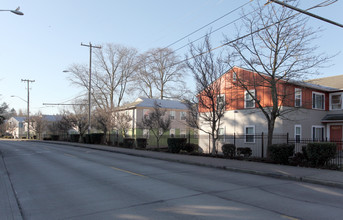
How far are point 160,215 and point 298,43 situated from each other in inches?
509

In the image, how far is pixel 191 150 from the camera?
22.7 meters

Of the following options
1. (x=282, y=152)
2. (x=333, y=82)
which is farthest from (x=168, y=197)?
(x=333, y=82)

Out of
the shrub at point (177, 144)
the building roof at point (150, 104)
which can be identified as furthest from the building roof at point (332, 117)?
the building roof at point (150, 104)

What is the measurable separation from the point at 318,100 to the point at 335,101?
213 cm

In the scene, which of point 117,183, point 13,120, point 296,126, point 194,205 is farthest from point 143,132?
point 13,120

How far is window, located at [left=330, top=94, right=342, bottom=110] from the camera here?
992 inches

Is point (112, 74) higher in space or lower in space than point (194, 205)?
higher

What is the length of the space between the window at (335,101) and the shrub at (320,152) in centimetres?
1445

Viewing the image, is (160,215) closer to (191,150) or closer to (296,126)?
(191,150)

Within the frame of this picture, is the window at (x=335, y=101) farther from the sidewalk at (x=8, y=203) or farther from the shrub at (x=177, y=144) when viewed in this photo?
the sidewalk at (x=8, y=203)

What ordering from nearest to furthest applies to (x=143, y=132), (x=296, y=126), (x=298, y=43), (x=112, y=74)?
(x=298, y=43) < (x=296, y=126) < (x=143, y=132) < (x=112, y=74)

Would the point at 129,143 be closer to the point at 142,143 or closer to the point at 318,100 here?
the point at 142,143

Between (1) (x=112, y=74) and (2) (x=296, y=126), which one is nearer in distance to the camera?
(2) (x=296, y=126)

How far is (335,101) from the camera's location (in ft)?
84.0
